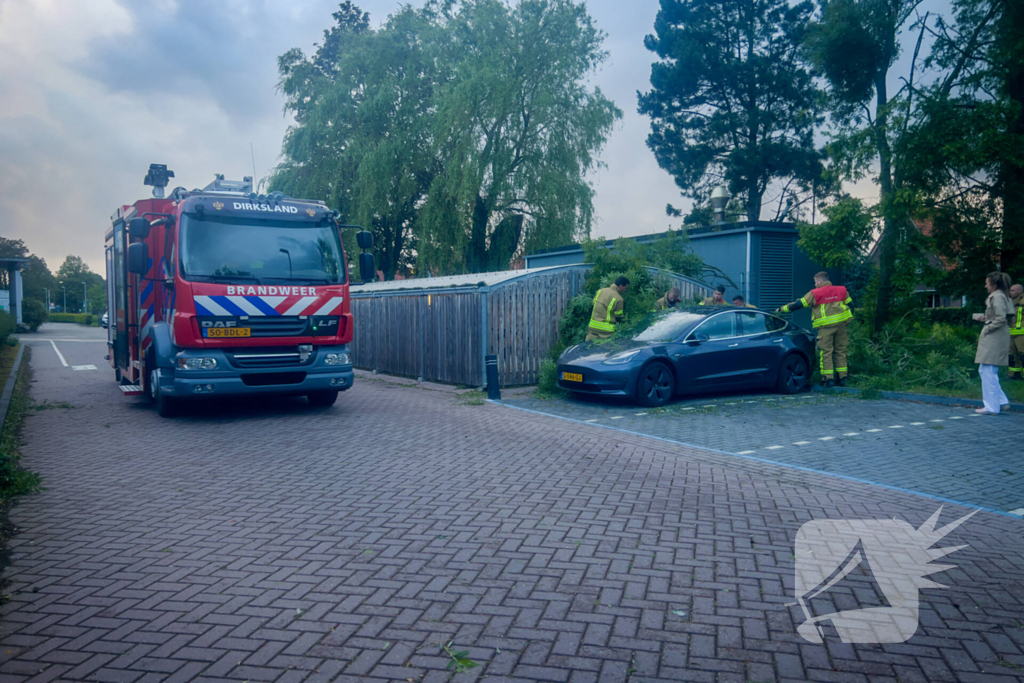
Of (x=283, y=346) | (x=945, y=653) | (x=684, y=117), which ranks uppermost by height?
(x=684, y=117)

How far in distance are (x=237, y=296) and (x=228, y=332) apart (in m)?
0.48

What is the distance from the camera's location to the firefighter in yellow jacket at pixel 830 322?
1207cm

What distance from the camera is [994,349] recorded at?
9828 millimetres

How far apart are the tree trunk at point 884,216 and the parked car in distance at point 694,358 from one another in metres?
5.81

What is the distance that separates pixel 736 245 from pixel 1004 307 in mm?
7696

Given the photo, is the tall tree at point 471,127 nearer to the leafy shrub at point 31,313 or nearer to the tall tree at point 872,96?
the tall tree at point 872,96

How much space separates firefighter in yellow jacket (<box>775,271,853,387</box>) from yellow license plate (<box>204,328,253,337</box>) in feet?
28.1

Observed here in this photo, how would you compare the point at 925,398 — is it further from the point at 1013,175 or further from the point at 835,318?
the point at 1013,175

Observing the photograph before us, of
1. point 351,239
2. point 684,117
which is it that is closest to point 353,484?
point 351,239

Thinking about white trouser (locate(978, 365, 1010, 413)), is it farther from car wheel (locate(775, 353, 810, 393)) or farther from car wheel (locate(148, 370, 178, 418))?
car wheel (locate(148, 370, 178, 418))

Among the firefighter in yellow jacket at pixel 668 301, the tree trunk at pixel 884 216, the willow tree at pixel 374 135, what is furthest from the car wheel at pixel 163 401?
the willow tree at pixel 374 135

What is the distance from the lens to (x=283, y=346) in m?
9.56

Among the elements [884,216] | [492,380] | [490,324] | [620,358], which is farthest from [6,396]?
A: [884,216]

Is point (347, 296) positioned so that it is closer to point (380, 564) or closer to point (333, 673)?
point (380, 564)
